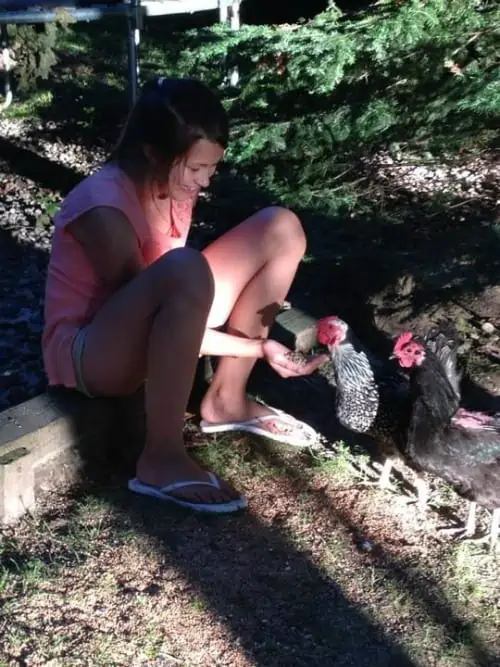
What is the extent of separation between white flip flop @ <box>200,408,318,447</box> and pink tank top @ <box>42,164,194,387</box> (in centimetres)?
63

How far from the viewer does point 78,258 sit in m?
2.46

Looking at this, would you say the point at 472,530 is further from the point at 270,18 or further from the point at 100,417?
the point at 270,18

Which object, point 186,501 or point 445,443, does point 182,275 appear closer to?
point 186,501

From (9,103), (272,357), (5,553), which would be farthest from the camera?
(9,103)

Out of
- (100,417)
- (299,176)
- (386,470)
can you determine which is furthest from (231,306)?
(299,176)

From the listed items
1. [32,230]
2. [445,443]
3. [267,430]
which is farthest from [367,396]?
[32,230]

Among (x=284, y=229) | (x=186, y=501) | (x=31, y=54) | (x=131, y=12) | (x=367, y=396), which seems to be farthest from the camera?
(x=31, y=54)

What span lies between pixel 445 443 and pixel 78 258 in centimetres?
133

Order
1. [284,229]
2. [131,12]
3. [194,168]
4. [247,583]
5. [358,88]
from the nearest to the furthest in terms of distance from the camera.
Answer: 1. [247,583]
2. [194,168]
3. [284,229]
4. [358,88]
5. [131,12]

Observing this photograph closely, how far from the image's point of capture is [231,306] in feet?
9.59

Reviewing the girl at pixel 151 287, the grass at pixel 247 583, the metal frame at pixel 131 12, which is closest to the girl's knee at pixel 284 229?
the girl at pixel 151 287

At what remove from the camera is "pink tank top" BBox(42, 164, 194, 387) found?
2.37 metres

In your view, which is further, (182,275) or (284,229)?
(284,229)

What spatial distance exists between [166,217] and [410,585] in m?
1.42
